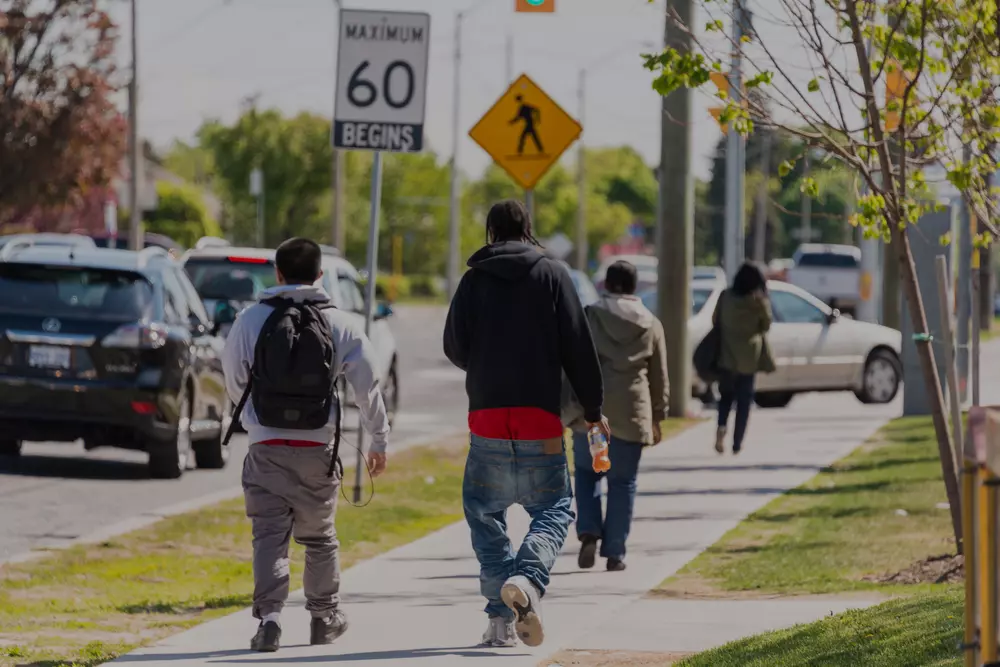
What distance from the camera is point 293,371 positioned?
26.5 ft

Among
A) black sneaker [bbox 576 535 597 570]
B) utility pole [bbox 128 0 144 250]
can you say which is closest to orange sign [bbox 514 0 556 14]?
black sneaker [bbox 576 535 597 570]

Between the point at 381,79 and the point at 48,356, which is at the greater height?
the point at 381,79

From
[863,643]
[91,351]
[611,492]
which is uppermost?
[91,351]

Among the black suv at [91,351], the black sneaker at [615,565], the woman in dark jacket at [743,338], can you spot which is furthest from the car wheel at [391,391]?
the black sneaker at [615,565]

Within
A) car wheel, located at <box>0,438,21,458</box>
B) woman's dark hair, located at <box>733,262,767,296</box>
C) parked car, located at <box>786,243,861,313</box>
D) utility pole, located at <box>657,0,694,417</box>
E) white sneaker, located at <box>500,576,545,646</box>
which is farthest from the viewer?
parked car, located at <box>786,243,861,313</box>

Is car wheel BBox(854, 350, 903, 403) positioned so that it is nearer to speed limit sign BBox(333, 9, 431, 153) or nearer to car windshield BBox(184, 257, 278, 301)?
car windshield BBox(184, 257, 278, 301)

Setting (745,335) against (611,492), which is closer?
(611,492)

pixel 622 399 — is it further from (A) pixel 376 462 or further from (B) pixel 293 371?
(B) pixel 293 371

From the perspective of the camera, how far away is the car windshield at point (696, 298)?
2495cm

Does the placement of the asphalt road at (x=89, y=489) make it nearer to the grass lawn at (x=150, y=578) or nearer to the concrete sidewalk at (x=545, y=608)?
the grass lawn at (x=150, y=578)

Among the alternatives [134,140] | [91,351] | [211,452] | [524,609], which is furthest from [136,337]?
[134,140]

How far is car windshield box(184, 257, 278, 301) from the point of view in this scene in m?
19.7

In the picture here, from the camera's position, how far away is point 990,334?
2132 inches

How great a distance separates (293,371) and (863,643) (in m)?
2.44
